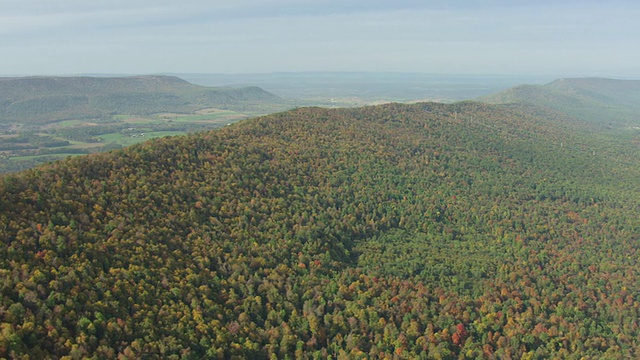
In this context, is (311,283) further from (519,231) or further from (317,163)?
(519,231)

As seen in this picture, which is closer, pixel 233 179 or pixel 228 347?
pixel 228 347

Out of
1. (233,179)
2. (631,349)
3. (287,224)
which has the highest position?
(233,179)

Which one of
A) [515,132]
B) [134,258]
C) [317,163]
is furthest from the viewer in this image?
[515,132]

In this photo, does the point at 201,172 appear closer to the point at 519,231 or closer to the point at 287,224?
the point at 287,224

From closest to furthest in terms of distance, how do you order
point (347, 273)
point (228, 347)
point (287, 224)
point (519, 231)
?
point (228, 347), point (347, 273), point (287, 224), point (519, 231)

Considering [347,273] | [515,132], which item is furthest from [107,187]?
[515,132]

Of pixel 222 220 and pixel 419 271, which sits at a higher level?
pixel 222 220

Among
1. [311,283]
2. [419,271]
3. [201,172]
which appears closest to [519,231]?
[419,271]
